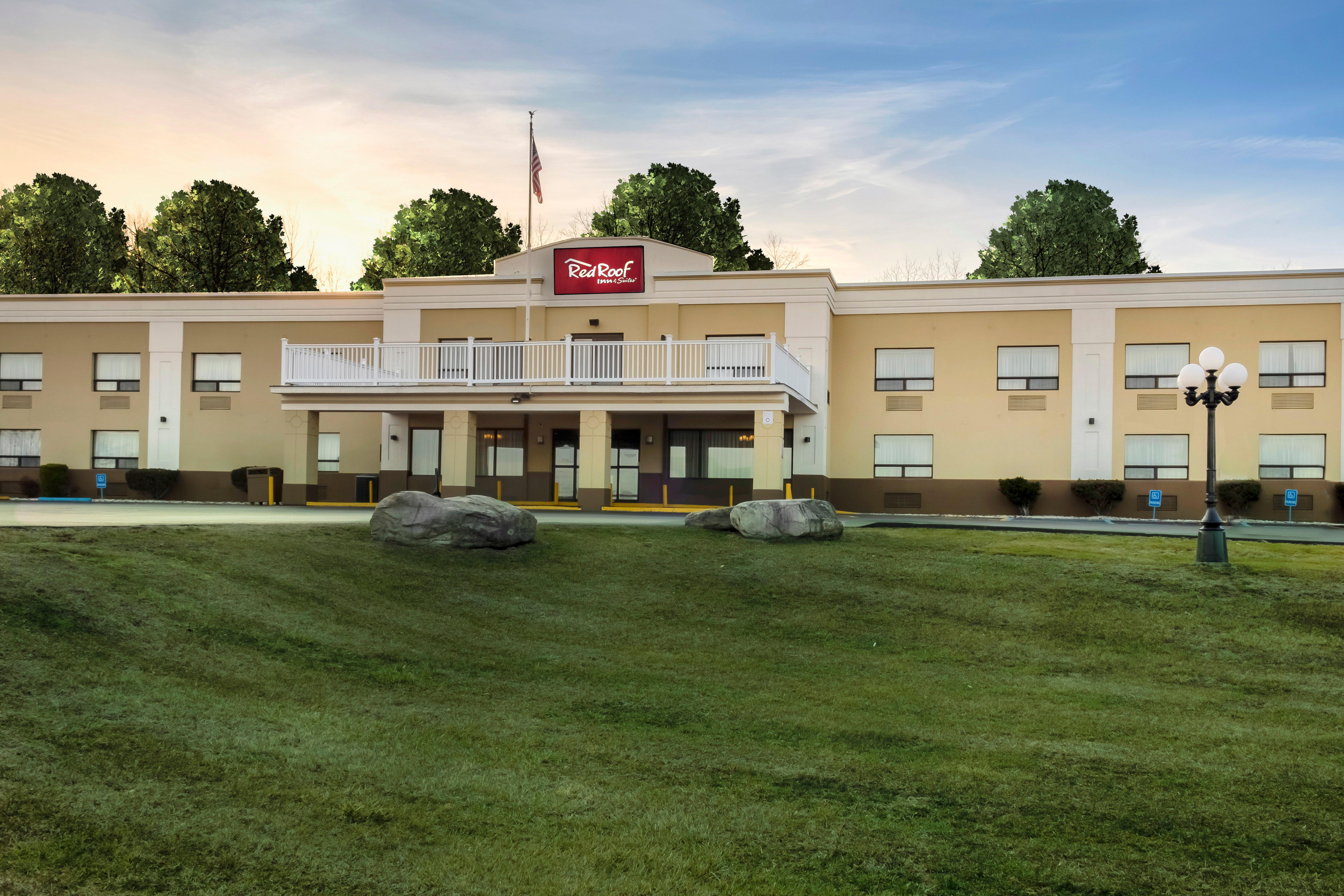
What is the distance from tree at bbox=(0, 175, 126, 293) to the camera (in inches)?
1860

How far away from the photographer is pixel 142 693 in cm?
707

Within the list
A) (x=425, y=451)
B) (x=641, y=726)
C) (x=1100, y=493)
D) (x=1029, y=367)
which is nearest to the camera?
(x=641, y=726)

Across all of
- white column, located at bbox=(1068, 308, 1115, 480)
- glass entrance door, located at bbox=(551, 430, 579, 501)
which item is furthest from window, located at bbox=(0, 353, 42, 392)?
white column, located at bbox=(1068, 308, 1115, 480)

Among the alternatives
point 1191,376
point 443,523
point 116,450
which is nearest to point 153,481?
point 116,450

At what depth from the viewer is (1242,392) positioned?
27641 millimetres

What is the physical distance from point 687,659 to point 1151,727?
451 centimetres

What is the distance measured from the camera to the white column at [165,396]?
32.2 metres

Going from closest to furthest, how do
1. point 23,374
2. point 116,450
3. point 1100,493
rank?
Result: point 1100,493 → point 116,450 → point 23,374

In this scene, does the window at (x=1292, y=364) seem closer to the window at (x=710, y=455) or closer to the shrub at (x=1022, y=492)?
the shrub at (x=1022, y=492)

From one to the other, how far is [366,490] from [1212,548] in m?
22.7

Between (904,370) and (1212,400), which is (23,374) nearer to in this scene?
(904,370)

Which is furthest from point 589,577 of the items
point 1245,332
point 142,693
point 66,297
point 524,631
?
point 66,297

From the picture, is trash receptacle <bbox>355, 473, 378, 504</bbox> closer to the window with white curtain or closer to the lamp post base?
the window with white curtain

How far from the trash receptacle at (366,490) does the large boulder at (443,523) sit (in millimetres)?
14705
